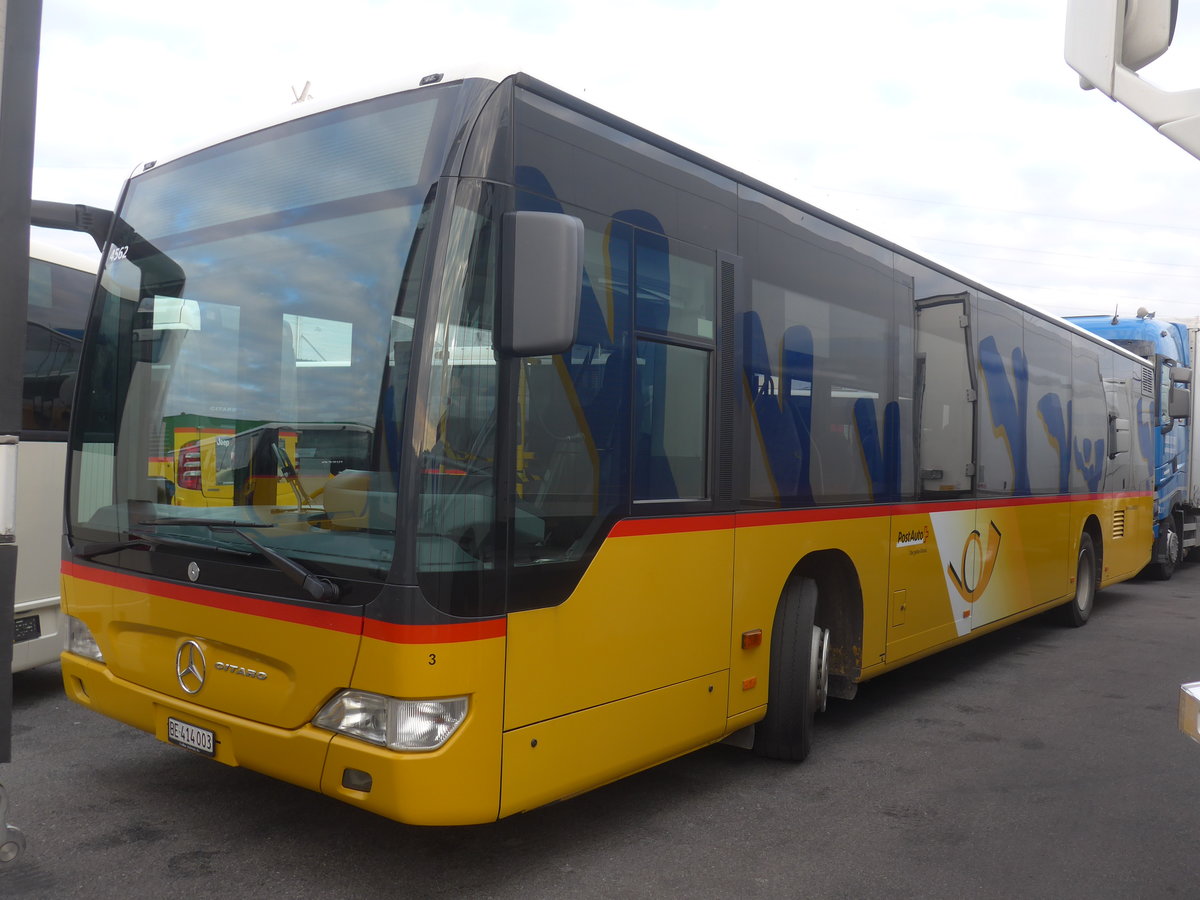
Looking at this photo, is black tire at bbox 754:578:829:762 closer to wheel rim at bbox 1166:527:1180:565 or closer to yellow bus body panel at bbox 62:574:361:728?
yellow bus body panel at bbox 62:574:361:728

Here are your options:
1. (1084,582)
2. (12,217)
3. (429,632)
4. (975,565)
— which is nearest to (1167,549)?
(1084,582)

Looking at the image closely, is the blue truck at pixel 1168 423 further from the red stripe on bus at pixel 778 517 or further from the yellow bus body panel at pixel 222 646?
the yellow bus body panel at pixel 222 646

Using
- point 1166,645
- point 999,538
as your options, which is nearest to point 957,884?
point 999,538

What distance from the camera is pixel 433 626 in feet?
11.0

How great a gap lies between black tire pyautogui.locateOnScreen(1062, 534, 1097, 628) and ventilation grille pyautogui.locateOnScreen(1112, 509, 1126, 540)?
768mm

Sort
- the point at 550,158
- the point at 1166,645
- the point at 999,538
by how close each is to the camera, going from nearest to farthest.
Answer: the point at 550,158 < the point at 999,538 < the point at 1166,645

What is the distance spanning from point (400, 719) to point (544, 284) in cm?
153

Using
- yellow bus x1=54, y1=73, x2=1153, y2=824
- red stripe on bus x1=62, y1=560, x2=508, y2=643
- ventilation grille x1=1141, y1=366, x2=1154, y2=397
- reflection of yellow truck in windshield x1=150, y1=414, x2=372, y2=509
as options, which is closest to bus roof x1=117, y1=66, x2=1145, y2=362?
yellow bus x1=54, y1=73, x2=1153, y2=824

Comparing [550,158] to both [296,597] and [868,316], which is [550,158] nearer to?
[296,597]

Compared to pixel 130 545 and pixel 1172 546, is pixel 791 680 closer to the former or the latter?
pixel 130 545

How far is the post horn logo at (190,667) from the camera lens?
3.96 meters

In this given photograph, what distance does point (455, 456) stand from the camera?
11.4ft

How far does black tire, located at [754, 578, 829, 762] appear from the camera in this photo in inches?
211

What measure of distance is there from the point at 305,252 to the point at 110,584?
1.71 m
